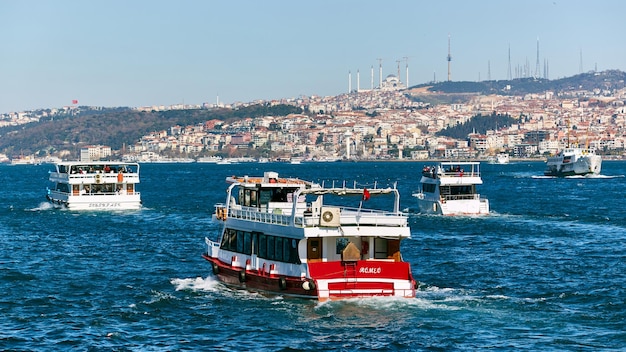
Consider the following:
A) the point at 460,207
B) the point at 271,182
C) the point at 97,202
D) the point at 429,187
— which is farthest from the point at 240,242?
the point at 97,202

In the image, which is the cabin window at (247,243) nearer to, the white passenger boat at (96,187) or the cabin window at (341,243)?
the cabin window at (341,243)

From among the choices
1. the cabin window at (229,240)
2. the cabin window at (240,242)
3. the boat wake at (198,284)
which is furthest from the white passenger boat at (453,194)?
the cabin window at (240,242)

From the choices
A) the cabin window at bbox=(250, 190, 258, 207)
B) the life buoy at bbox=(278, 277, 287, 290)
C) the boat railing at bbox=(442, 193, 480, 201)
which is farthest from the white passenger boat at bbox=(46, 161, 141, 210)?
the life buoy at bbox=(278, 277, 287, 290)

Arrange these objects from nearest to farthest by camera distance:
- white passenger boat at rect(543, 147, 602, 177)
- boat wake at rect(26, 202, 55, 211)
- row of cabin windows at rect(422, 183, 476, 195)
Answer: row of cabin windows at rect(422, 183, 476, 195)
boat wake at rect(26, 202, 55, 211)
white passenger boat at rect(543, 147, 602, 177)

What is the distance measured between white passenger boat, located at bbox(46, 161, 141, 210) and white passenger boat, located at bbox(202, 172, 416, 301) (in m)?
40.8

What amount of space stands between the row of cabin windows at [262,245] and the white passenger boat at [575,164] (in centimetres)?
12932

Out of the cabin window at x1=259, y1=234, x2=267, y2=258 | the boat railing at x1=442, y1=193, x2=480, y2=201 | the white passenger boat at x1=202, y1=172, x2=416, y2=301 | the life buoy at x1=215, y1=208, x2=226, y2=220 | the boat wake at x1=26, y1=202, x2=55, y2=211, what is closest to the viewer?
the white passenger boat at x1=202, y1=172, x2=416, y2=301

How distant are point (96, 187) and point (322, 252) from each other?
154ft

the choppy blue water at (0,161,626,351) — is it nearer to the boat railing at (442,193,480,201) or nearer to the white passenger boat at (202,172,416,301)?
the white passenger boat at (202,172,416,301)

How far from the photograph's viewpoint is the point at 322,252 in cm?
3462

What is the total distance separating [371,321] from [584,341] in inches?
232

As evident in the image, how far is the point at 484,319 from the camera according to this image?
32312 mm

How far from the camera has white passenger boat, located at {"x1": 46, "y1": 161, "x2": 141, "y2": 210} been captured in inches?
3049

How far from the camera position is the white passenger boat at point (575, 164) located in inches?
6358
